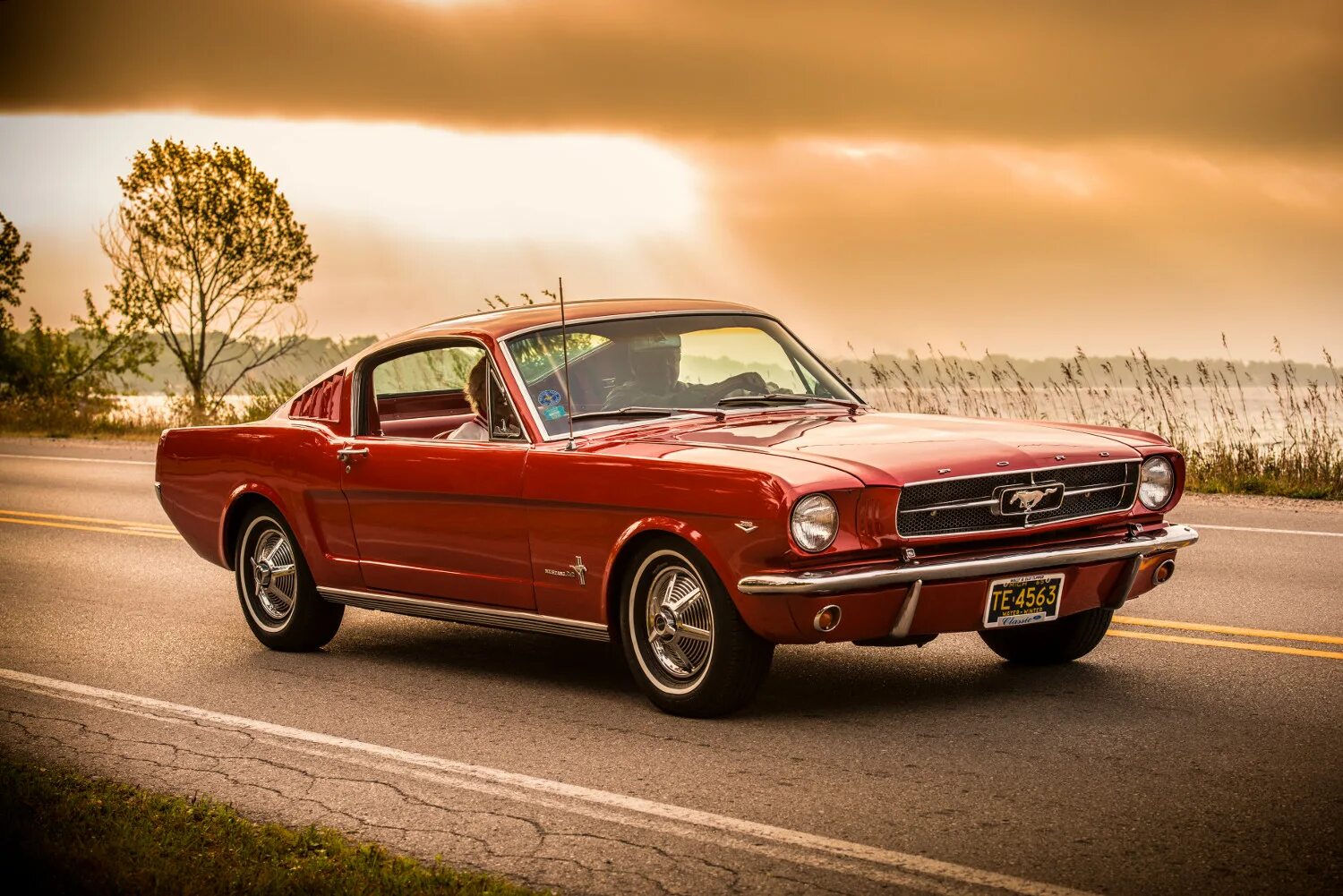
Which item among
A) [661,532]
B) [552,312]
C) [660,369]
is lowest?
[661,532]

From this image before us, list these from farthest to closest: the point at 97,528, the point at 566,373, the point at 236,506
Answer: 1. the point at 97,528
2. the point at 236,506
3. the point at 566,373

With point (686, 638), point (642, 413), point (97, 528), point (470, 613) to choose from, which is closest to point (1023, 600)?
point (686, 638)

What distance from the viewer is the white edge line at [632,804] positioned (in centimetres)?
456

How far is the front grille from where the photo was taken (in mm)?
6230

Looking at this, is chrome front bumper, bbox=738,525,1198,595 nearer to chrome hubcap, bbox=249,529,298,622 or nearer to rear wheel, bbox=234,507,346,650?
rear wheel, bbox=234,507,346,650

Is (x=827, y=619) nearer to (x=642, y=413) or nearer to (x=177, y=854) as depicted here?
(x=642, y=413)

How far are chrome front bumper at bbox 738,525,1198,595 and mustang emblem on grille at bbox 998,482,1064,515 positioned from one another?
17cm

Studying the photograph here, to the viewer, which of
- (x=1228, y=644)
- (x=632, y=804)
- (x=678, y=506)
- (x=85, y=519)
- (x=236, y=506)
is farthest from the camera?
(x=85, y=519)

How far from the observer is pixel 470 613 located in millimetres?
7438

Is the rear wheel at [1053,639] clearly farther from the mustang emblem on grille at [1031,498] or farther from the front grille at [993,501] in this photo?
the mustang emblem on grille at [1031,498]

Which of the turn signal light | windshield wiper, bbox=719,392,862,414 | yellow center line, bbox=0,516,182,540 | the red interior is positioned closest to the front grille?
the turn signal light

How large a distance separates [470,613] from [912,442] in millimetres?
2142

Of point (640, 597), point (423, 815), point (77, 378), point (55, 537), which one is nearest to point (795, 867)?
point (423, 815)

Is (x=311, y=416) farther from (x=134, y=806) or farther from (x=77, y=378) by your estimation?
(x=77, y=378)
